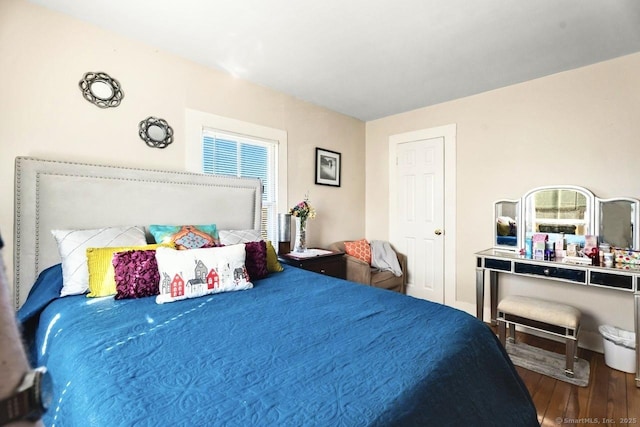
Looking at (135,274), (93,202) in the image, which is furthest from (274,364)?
(93,202)

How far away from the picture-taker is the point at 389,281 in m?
3.82

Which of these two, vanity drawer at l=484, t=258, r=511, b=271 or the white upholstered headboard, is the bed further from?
vanity drawer at l=484, t=258, r=511, b=271

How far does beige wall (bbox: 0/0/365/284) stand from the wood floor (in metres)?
3.26

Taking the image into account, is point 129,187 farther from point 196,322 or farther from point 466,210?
point 466,210

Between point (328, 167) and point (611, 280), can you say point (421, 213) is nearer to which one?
point (328, 167)

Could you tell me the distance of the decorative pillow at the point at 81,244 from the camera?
1780 millimetres

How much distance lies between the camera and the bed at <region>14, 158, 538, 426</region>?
86 centimetres

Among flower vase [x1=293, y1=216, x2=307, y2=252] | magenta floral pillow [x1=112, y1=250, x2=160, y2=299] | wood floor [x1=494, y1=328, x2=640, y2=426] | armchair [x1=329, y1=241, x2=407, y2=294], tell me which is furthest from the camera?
armchair [x1=329, y1=241, x2=407, y2=294]

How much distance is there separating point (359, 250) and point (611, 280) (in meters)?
2.34

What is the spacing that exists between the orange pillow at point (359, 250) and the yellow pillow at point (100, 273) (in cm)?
263

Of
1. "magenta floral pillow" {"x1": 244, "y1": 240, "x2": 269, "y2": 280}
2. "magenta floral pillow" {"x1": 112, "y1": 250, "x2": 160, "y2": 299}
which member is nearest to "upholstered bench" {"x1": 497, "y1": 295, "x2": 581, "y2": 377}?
"magenta floral pillow" {"x1": 244, "y1": 240, "x2": 269, "y2": 280}

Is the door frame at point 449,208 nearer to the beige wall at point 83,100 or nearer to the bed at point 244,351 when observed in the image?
the beige wall at point 83,100

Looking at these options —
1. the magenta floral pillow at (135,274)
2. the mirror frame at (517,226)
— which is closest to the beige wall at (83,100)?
the magenta floral pillow at (135,274)

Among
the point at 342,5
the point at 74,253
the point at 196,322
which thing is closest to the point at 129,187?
the point at 74,253
